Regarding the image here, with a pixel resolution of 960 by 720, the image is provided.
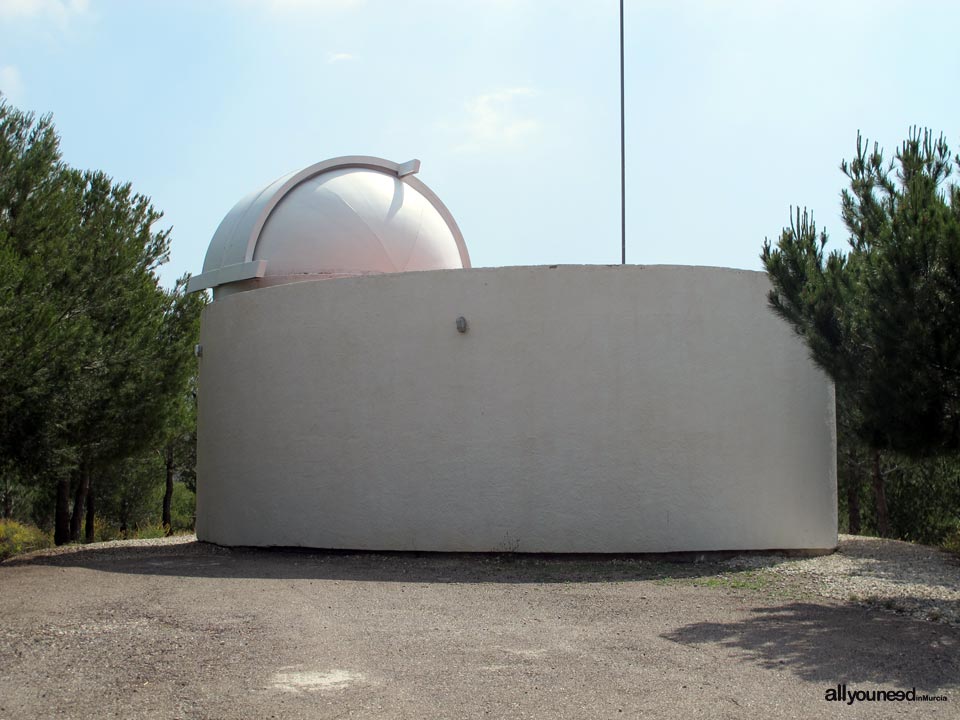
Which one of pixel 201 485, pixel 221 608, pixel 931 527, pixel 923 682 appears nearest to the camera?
pixel 923 682

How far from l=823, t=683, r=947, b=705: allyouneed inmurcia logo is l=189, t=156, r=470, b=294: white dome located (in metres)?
9.70

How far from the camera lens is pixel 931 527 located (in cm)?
2105

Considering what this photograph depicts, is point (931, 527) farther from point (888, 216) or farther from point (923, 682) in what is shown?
point (923, 682)

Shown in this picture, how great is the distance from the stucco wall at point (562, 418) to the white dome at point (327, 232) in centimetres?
204

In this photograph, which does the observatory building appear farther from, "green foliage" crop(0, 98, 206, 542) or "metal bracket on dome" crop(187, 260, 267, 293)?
"green foliage" crop(0, 98, 206, 542)

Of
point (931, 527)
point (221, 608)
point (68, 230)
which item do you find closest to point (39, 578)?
point (221, 608)

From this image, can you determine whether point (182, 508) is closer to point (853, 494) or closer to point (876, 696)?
point (853, 494)

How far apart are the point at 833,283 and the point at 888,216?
27.4 inches

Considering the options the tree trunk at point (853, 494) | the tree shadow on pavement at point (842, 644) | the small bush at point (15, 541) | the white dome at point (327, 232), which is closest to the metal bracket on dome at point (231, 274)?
the white dome at point (327, 232)

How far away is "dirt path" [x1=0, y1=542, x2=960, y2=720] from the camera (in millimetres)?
4656

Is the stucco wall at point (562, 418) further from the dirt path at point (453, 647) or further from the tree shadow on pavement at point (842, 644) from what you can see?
the tree shadow on pavement at point (842, 644)

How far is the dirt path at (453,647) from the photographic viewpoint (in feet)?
15.3

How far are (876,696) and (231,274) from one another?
11.0 m

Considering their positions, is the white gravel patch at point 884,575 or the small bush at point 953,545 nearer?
the white gravel patch at point 884,575
